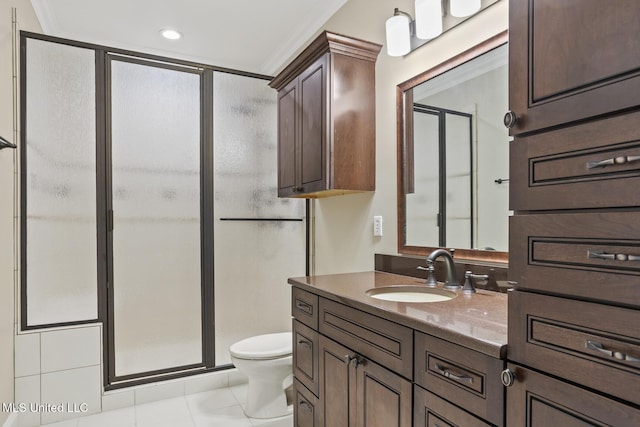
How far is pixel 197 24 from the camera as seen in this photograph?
272 centimetres

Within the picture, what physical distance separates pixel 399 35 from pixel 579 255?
1.48 meters

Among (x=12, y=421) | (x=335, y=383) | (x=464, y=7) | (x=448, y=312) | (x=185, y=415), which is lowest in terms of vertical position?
(x=185, y=415)

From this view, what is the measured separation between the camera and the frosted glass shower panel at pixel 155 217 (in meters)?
2.54

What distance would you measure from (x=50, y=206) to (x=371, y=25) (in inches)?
86.6

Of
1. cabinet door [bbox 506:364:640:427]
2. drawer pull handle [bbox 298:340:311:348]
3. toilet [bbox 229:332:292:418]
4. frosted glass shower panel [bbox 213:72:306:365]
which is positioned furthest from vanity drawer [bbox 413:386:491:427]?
frosted glass shower panel [bbox 213:72:306:365]

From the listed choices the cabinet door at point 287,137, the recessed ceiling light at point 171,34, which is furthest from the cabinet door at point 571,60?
the recessed ceiling light at point 171,34

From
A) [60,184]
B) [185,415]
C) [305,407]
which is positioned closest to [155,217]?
[60,184]

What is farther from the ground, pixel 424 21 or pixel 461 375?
pixel 424 21

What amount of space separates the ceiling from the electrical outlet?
139cm

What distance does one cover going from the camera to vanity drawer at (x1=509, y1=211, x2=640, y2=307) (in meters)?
0.67

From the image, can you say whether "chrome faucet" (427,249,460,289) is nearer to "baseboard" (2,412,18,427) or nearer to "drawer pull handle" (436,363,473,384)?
"drawer pull handle" (436,363,473,384)

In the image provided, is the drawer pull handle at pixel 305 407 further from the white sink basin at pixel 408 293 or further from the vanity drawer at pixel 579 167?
the vanity drawer at pixel 579 167

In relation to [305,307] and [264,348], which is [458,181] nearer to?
[305,307]

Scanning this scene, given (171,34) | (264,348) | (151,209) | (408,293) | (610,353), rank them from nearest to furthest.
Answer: (610,353) < (408,293) < (264,348) < (151,209) < (171,34)
